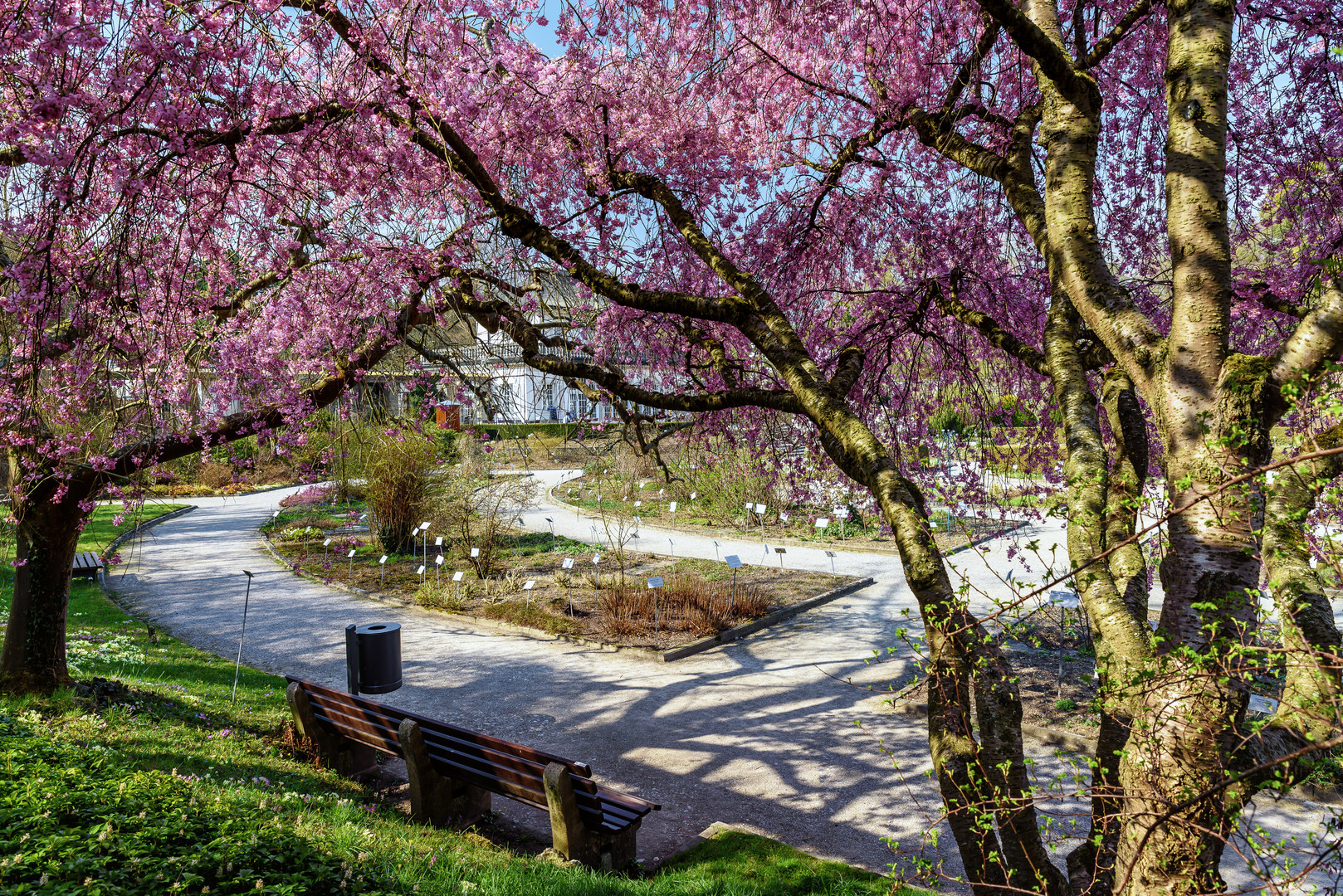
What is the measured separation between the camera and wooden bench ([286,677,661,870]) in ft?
14.8

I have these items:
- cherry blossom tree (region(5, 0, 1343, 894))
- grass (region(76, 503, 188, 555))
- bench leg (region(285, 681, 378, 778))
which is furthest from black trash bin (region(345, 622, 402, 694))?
grass (region(76, 503, 188, 555))

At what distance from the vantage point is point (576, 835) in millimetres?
4508

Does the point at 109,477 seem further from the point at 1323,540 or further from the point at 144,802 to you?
the point at 1323,540

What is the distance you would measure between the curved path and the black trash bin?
69 centimetres

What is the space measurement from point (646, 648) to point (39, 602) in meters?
5.71

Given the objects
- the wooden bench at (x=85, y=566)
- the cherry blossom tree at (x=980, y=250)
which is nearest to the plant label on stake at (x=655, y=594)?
the cherry blossom tree at (x=980, y=250)

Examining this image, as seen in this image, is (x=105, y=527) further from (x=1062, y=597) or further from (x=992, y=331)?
(x=992, y=331)

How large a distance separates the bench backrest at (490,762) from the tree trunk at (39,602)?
8.87ft

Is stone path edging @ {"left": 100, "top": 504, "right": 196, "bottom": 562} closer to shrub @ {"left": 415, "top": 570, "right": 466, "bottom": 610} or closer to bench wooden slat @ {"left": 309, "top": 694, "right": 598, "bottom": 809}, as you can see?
shrub @ {"left": 415, "top": 570, "right": 466, "bottom": 610}

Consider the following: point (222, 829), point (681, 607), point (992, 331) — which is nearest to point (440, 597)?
point (681, 607)

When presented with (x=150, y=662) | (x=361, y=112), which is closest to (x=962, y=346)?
(x=361, y=112)

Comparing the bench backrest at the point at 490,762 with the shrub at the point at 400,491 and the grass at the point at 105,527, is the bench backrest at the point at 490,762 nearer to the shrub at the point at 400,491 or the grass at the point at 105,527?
the shrub at the point at 400,491

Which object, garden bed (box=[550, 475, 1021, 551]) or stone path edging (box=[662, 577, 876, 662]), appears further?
garden bed (box=[550, 475, 1021, 551])

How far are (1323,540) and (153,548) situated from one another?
19.1 m
